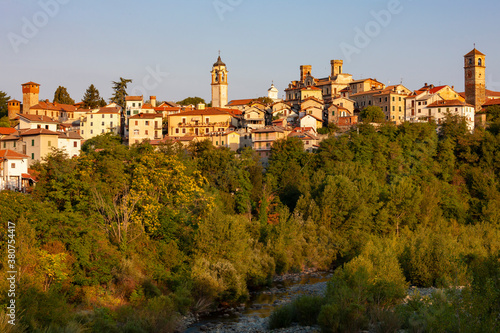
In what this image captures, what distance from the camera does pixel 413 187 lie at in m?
44.0

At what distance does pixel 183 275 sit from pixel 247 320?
482cm

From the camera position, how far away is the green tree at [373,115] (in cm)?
5950

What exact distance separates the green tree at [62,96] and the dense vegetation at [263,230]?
4384 cm

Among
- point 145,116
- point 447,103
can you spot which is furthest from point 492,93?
point 145,116

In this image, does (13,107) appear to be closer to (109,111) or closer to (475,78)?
(109,111)

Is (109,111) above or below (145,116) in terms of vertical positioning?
above

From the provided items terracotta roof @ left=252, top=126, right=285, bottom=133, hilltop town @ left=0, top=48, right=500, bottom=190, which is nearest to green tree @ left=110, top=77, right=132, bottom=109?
hilltop town @ left=0, top=48, right=500, bottom=190

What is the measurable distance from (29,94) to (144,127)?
20636 millimetres

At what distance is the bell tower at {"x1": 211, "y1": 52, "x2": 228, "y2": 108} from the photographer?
73.8 meters

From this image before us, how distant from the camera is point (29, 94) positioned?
72000 millimetres

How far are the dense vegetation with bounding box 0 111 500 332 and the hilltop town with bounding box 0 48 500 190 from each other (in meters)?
7.32

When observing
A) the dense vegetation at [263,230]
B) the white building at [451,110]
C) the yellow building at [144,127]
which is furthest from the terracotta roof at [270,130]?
the white building at [451,110]

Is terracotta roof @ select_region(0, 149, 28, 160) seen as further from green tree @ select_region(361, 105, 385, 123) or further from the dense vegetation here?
green tree @ select_region(361, 105, 385, 123)

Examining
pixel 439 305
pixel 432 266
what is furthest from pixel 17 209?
pixel 432 266
